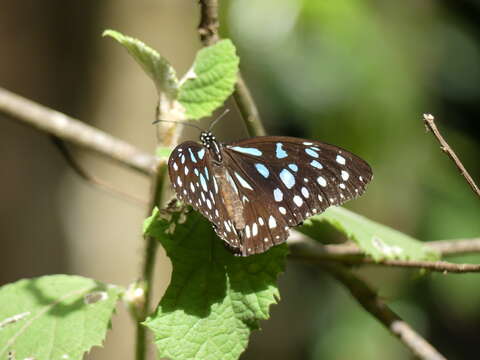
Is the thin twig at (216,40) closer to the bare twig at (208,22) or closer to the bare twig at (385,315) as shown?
the bare twig at (208,22)

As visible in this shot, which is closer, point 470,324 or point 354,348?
point 354,348

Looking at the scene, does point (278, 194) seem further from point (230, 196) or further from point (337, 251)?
point (337, 251)

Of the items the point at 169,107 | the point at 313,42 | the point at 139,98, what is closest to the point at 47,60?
the point at 139,98

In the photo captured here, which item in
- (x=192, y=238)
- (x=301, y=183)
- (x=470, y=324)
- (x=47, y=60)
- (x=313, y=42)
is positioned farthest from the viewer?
(x=470, y=324)

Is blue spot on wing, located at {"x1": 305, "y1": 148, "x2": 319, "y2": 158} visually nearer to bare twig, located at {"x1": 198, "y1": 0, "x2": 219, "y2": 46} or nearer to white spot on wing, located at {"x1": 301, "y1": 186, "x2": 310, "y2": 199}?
white spot on wing, located at {"x1": 301, "y1": 186, "x2": 310, "y2": 199}

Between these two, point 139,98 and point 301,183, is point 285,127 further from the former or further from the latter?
point 301,183

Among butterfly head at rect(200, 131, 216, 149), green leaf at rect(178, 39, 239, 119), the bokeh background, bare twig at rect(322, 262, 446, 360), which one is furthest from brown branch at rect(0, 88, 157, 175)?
the bokeh background
